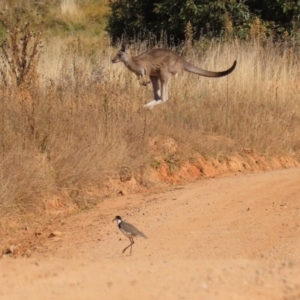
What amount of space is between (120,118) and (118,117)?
1.4 inches

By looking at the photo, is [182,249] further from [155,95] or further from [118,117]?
[155,95]

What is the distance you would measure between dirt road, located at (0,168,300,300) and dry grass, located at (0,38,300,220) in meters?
0.59

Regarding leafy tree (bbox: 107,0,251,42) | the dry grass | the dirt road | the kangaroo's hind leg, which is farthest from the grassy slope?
leafy tree (bbox: 107,0,251,42)

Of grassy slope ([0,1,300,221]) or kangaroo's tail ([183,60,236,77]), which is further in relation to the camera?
kangaroo's tail ([183,60,236,77])

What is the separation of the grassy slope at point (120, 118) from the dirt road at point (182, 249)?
0.58 meters

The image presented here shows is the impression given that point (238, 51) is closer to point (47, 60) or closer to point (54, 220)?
point (47, 60)

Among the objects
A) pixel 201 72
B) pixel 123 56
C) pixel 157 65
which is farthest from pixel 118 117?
pixel 123 56

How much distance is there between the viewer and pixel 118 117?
1080 cm

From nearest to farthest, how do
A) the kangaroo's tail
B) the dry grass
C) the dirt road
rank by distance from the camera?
the dirt road < the dry grass < the kangaroo's tail

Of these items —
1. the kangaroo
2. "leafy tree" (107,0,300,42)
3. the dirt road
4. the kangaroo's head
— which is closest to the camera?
the dirt road

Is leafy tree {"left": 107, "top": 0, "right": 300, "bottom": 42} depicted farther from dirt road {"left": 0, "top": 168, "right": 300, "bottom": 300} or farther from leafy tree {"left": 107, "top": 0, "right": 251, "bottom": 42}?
dirt road {"left": 0, "top": 168, "right": 300, "bottom": 300}

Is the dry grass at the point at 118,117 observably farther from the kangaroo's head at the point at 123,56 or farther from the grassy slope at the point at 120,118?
the kangaroo's head at the point at 123,56

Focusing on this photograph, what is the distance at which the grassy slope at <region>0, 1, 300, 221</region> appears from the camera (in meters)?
9.25

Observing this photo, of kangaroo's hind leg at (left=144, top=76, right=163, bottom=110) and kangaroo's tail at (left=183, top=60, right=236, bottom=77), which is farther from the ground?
kangaroo's tail at (left=183, top=60, right=236, bottom=77)
